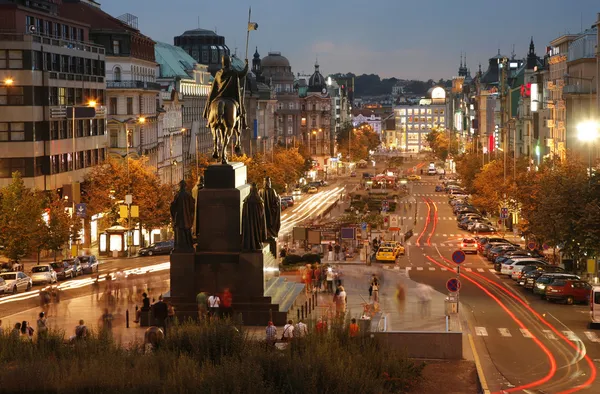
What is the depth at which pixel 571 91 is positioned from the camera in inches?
4028

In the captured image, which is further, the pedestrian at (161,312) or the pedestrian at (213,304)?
the pedestrian at (161,312)

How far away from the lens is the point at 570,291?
52.3 m

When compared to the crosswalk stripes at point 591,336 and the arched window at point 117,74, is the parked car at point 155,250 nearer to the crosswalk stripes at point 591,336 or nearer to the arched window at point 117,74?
the arched window at point 117,74

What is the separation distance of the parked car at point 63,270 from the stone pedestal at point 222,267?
2439 cm

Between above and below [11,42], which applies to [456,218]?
below

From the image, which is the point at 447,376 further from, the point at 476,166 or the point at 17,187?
the point at 476,166

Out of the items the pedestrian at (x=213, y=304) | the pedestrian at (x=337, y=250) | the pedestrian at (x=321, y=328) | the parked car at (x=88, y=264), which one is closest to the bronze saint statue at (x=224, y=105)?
the pedestrian at (x=213, y=304)

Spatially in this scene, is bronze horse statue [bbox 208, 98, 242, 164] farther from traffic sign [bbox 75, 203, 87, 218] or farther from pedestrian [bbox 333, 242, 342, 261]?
pedestrian [bbox 333, 242, 342, 261]

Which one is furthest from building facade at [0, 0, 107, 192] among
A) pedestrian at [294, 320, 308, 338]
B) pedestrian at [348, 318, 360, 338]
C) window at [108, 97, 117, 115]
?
pedestrian at [348, 318, 360, 338]

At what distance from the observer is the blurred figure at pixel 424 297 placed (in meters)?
45.9

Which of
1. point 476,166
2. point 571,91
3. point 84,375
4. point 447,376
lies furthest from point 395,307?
point 476,166

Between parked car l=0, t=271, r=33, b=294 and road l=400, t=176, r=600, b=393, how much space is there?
19454 millimetres

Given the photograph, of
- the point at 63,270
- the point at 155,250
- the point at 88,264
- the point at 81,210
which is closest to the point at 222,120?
the point at 63,270

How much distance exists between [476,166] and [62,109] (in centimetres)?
7051
